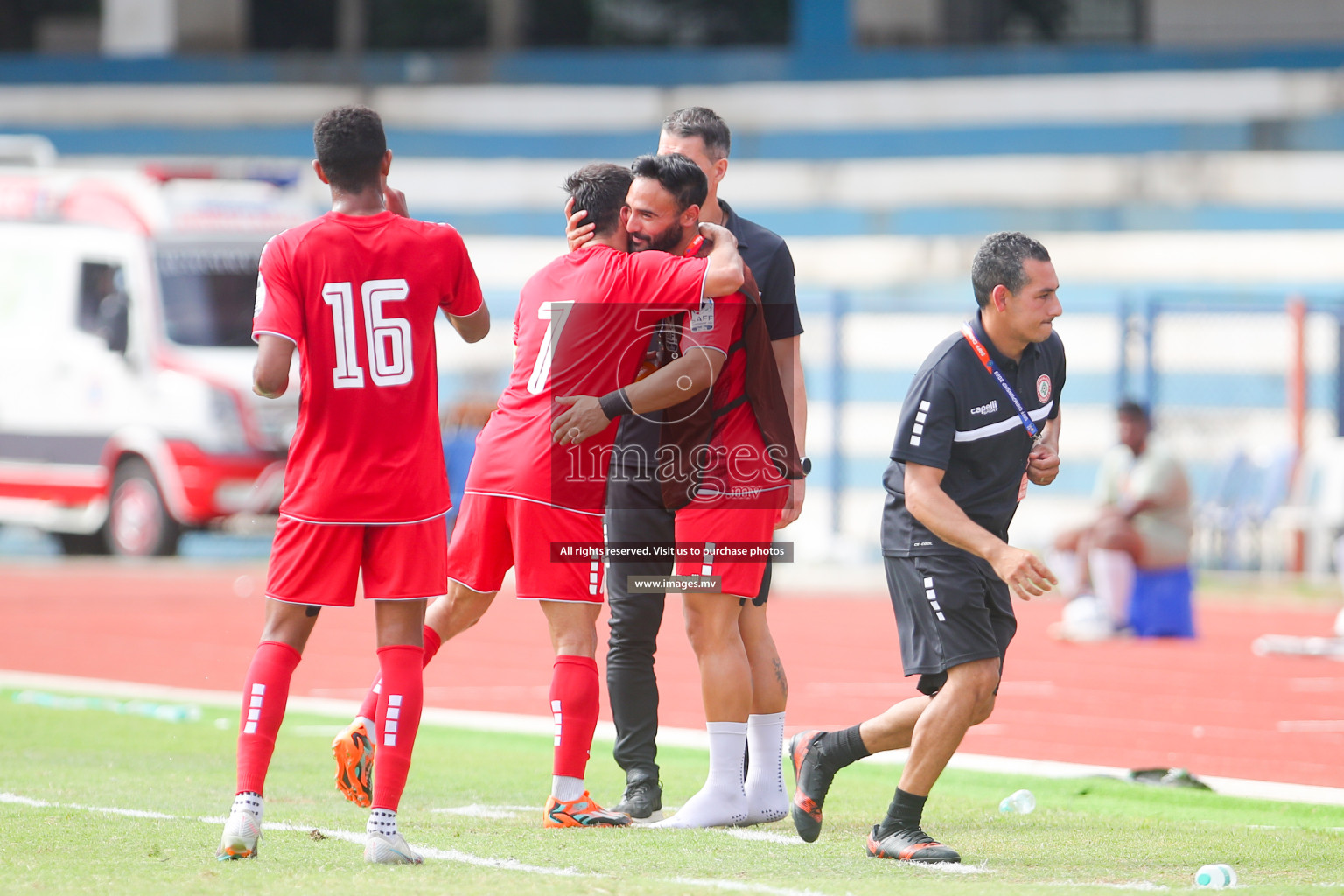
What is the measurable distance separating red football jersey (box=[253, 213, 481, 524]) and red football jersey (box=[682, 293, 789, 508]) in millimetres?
1135

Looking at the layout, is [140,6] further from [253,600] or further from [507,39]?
[253,600]

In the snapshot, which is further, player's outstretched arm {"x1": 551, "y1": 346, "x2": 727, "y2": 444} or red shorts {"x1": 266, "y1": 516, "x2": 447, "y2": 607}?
player's outstretched arm {"x1": 551, "y1": 346, "x2": 727, "y2": 444}

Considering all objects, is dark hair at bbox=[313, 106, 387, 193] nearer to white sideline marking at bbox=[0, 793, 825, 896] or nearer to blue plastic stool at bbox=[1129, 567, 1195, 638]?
white sideline marking at bbox=[0, 793, 825, 896]

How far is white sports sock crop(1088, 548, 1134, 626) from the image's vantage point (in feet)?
43.3

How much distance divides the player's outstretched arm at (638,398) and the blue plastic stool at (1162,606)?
7.94 meters

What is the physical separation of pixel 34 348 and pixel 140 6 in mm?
9482

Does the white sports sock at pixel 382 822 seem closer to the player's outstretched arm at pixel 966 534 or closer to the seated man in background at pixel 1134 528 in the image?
the player's outstretched arm at pixel 966 534

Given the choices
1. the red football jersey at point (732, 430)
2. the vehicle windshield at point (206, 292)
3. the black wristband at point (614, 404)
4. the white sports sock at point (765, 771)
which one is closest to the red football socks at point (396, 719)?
the black wristband at point (614, 404)

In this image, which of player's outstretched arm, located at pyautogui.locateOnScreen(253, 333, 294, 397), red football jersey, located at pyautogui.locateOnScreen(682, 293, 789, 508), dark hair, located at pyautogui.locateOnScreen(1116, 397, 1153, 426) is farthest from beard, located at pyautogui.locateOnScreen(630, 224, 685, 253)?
dark hair, located at pyautogui.locateOnScreen(1116, 397, 1153, 426)

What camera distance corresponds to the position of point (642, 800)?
6.22 m

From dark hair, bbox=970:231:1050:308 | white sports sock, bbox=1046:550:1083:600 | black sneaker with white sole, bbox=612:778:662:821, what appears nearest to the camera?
dark hair, bbox=970:231:1050:308

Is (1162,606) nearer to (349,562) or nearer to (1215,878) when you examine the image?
(1215,878)

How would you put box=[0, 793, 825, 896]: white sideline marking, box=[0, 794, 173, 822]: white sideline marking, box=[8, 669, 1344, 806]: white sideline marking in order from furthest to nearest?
box=[8, 669, 1344, 806]: white sideline marking, box=[0, 794, 173, 822]: white sideline marking, box=[0, 793, 825, 896]: white sideline marking

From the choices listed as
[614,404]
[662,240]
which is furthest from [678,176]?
[614,404]
